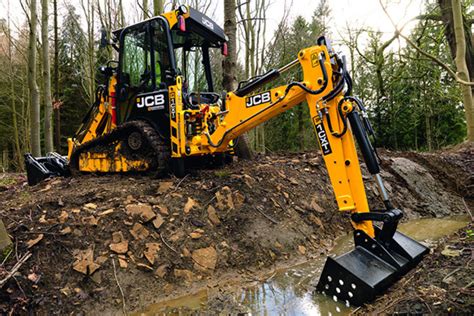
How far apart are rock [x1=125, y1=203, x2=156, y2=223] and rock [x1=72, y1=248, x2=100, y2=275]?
69 cm

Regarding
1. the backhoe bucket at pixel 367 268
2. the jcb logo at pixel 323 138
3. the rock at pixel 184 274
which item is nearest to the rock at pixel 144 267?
the rock at pixel 184 274

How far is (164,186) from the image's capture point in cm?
480

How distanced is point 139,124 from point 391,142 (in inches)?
748

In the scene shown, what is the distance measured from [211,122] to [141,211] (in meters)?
1.72

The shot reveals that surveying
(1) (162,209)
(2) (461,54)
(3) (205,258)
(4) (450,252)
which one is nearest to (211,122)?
(1) (162,209)

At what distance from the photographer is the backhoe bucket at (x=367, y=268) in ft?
9.62

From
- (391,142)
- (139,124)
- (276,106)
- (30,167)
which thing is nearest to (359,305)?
(276,106)

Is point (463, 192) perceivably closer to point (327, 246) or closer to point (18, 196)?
point (327, 246)

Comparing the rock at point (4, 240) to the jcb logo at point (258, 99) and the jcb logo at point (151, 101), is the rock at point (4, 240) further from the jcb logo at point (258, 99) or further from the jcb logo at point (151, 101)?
the jcb logo at point (258, 99)

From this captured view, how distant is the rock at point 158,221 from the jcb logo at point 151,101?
6.20ft

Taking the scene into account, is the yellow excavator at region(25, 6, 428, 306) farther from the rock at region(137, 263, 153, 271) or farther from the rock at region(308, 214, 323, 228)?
the rock at region(137, 263, 153, 271)

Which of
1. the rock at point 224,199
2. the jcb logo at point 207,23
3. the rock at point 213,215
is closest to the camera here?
the rock at point 213,215

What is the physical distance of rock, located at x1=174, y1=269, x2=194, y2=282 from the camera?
12.0 ft

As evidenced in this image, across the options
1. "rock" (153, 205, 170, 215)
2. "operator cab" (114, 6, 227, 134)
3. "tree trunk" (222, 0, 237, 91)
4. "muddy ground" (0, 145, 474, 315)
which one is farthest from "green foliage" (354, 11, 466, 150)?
"rock" (153, 205, 170, 215)
